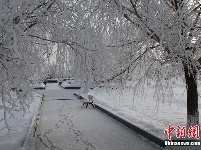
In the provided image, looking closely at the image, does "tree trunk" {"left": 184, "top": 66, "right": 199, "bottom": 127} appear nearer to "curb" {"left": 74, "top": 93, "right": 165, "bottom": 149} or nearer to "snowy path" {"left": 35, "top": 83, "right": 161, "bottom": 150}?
"curb" {"left": 74, "top": 93, "right": 165, "bottom": 149}

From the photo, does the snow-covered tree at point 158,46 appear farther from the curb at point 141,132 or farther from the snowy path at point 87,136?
the snowy path at point 87,136

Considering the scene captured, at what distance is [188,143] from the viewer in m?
7.52

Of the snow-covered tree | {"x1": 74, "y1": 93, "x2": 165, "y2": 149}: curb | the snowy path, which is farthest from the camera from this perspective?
the snowy path

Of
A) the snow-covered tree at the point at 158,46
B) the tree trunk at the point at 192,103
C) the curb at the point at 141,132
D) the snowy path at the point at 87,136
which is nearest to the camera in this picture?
the snow-covered tree at the point at 158,46

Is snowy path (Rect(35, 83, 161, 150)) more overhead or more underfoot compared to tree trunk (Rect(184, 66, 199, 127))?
more underfoot

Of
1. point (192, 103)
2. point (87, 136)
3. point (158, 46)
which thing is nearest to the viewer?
point (158, 46)

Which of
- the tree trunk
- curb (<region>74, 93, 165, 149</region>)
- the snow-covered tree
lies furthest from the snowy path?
the snow-covered tree

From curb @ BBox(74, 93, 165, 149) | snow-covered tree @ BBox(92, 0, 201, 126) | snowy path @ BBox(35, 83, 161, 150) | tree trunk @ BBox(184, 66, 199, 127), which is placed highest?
snow-covered tree @ BBox(92, 0, 201, 126)

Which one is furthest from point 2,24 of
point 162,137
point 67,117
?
point 67,117

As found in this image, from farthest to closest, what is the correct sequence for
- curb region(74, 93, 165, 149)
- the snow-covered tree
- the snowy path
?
the snowy path < curb region(74, 93, 165, 149) < the snow-covered tree

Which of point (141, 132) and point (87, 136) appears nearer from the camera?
point (141, 132)

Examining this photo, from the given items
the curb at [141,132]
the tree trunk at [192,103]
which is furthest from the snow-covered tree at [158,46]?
the curb at [141,132]

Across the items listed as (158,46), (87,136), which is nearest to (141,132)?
(87,136)

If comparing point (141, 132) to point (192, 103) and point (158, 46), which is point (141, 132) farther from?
point (158, 46)
